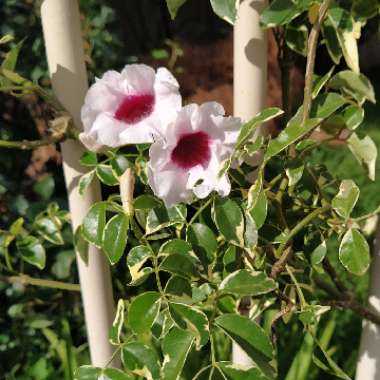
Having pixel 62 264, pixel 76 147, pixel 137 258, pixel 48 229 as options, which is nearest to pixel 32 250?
pixel 48 229

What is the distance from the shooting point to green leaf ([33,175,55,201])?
1.74m

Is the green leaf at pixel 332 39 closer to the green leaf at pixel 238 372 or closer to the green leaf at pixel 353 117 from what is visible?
the green leaf at pixel 353 117

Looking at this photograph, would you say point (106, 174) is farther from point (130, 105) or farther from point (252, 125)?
point (252, 125)

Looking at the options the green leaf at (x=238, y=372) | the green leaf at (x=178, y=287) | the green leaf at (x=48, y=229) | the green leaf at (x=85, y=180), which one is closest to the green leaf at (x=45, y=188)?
the green leaf at (x=48, y=229)

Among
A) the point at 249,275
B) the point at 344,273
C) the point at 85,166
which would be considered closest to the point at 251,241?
the point at 249,275

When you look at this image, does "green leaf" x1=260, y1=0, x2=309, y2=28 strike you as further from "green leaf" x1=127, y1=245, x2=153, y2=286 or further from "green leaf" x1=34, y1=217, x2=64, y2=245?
"green leaf" x1=34, y1=217, x2=64, y2=245

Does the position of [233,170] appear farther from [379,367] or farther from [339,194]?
[379,367]

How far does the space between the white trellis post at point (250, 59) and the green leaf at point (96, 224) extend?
289 millimetres

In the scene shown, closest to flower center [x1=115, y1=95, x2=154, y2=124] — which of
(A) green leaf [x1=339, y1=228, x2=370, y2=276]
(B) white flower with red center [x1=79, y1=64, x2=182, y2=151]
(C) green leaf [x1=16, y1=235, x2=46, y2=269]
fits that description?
(B) white flower with red center [x1=79, y1=64, x2=182, y2=151]

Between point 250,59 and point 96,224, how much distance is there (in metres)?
0.36

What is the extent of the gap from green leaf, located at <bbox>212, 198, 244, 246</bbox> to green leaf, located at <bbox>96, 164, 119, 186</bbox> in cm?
21

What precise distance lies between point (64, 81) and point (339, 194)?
0.49m

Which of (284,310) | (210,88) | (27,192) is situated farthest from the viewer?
(210,88)

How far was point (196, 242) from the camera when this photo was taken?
0.95 metres
